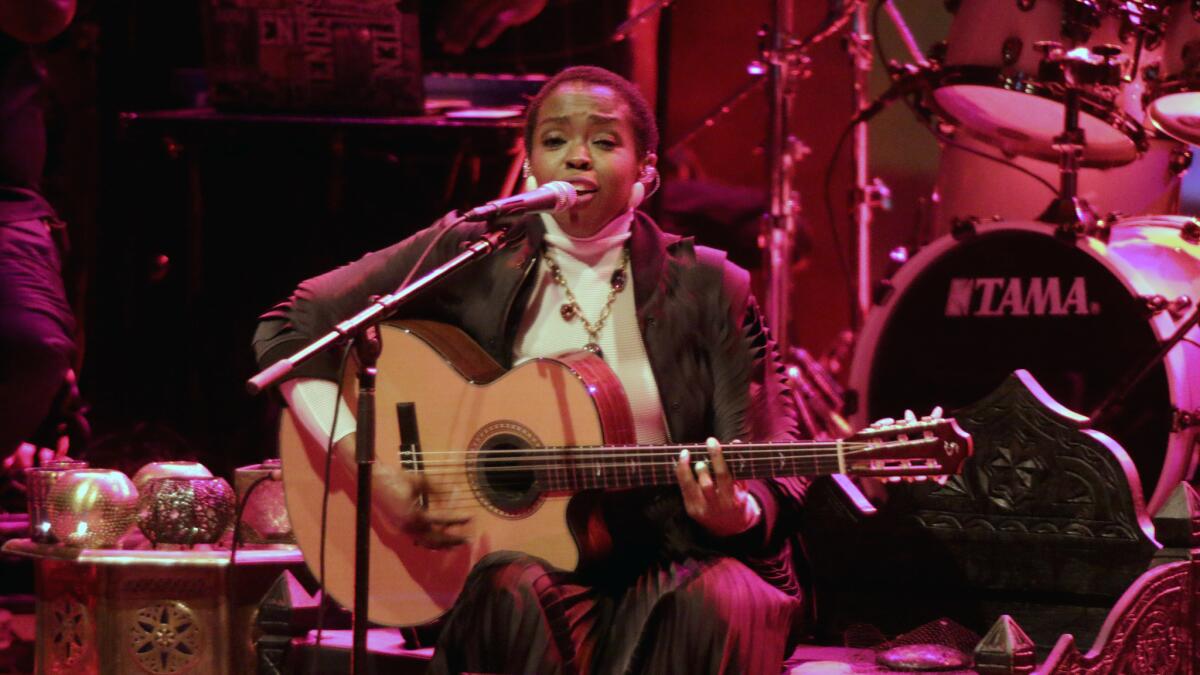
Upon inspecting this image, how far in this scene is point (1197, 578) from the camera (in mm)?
3533

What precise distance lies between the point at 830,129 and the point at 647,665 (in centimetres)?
508

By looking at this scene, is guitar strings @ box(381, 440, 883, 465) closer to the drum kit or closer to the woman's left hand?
the woman's left hand

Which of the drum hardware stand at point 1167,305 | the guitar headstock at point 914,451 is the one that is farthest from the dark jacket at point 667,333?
the drum hardware stand at point 1167,305

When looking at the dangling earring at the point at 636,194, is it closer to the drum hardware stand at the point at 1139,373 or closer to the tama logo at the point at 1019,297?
the drum hardware stand at the point at 1139,373

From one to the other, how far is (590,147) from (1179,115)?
1783 mm

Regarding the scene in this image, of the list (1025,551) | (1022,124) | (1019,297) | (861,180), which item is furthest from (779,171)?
(1025,551)

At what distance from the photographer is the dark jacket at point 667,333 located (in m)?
3.32

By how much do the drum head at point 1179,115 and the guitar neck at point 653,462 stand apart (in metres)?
1.80

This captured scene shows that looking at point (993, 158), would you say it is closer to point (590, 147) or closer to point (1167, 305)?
point (1167, 305)

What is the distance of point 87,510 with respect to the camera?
3961 mm

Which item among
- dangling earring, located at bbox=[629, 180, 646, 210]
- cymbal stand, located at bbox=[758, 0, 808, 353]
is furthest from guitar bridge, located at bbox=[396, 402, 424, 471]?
cymbal stand, located at bbox=[758, 0, 808, 353]

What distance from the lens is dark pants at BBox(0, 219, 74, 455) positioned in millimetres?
A: 4824

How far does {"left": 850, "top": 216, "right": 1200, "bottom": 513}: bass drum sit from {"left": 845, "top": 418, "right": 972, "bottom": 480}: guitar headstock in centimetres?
158

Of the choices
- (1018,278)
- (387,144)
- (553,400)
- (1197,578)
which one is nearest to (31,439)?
(387,144)
